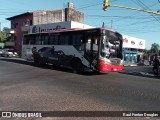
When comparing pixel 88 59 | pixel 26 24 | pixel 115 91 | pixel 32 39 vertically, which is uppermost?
pixel 26 24

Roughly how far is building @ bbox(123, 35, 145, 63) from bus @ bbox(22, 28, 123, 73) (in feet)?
78.7

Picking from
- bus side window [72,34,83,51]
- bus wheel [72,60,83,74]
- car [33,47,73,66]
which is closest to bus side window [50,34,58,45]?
car [33,47,73,66]

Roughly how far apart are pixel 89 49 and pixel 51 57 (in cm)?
538

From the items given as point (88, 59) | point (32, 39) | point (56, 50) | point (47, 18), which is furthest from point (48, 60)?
point (47, 18)

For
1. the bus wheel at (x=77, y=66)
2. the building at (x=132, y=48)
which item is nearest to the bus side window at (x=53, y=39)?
the bus wheel at (x=77, y=66)

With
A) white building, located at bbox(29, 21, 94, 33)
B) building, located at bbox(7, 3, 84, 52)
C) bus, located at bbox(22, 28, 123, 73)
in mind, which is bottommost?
bus, located at bbox(22, 28, 123, 73)

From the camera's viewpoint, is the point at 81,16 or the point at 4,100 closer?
the point at 4,100

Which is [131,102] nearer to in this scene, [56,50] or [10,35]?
[56,50]

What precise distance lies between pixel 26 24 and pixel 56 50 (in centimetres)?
3416

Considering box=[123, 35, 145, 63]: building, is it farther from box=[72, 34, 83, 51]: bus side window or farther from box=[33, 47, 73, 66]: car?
box=[72, 34, 83, 51]: bus side window

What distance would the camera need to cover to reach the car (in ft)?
61.3

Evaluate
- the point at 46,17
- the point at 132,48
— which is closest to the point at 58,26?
the point at 46,17

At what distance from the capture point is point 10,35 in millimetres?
57250

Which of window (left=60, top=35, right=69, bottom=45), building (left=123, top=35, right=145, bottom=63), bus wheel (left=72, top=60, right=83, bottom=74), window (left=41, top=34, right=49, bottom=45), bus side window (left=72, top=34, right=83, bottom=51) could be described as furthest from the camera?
building (left=123, top=35, right=145, bottom=63)
